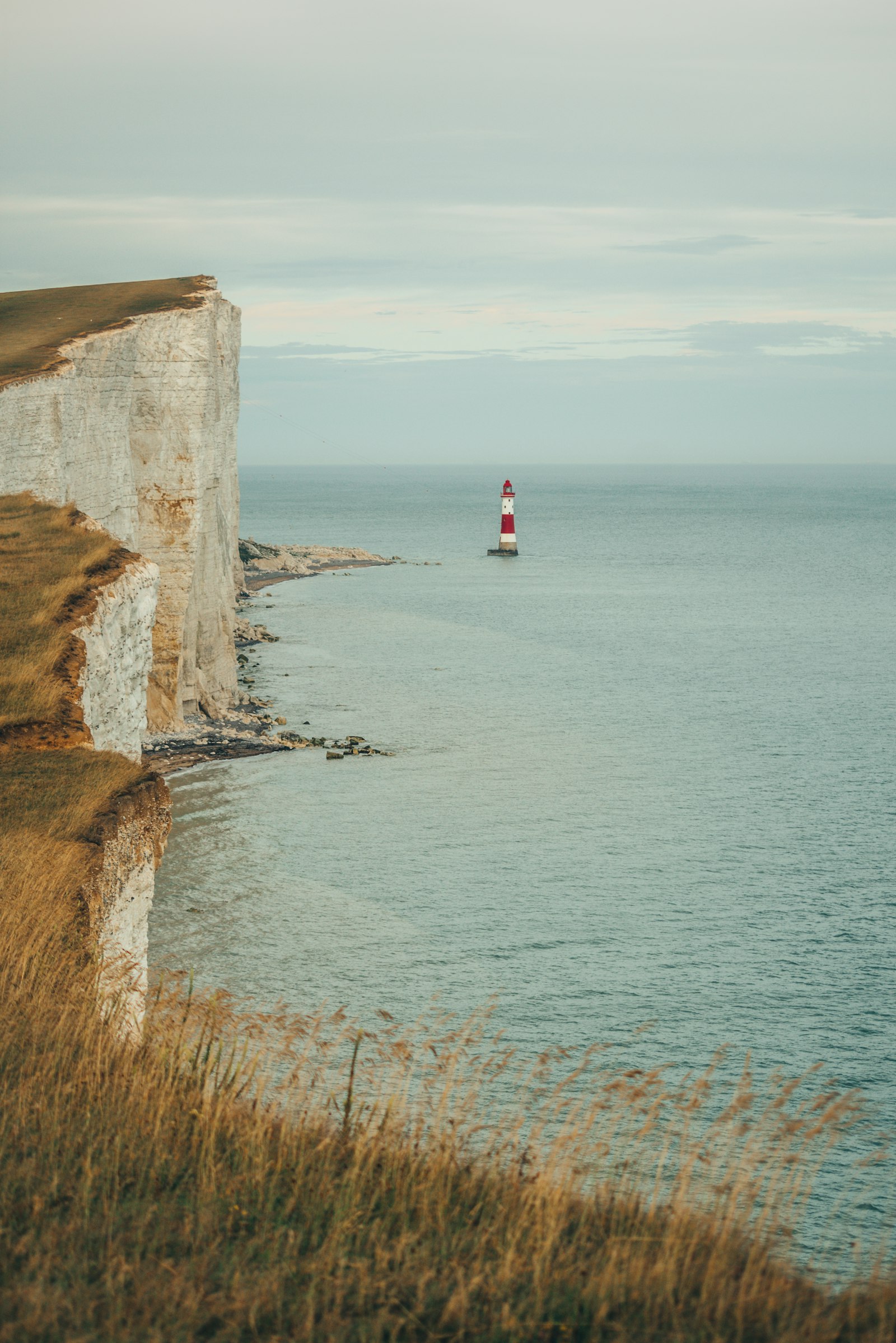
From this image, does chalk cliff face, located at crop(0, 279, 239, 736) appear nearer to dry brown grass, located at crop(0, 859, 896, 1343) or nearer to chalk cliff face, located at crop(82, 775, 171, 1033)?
chalk cliff face, located at crop(82, 775, 171, 1033)

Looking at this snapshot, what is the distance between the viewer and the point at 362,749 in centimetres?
3575

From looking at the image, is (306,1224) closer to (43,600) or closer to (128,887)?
(128,887)

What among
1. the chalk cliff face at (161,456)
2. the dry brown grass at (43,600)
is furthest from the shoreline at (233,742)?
the dry brown grass at (43,600)

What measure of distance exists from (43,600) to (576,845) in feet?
48.2

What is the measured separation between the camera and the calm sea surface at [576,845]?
19562mm

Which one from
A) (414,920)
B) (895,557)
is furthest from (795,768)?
(895,557)

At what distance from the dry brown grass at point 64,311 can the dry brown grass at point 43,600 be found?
641 cm

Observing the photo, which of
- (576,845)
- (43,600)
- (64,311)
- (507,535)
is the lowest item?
(576,845)

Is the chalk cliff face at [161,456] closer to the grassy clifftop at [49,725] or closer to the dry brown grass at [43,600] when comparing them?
the dry brown grass at [43,600]

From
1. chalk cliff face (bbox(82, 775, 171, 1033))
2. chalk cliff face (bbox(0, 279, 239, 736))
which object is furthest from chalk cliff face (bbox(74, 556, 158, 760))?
chalk cliff face (bbox(0, 279, 239, 736))

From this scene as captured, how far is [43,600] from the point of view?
55.5 ft

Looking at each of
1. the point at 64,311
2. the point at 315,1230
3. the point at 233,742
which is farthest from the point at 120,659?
the point at 64,311

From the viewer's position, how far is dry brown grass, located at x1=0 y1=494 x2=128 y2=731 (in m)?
14.4

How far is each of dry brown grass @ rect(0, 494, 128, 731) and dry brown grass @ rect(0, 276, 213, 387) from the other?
6.41 metres
